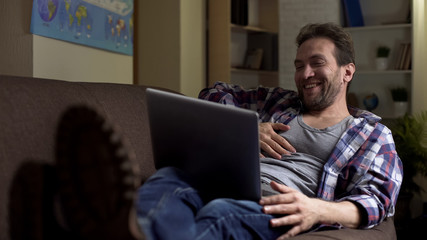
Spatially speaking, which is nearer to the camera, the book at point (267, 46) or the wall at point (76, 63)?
the wall at point (76, 63)

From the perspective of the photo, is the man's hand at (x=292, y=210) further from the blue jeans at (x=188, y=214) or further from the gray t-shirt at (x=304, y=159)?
the gray t-shirt at (x=304, y=159)

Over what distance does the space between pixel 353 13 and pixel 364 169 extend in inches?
124

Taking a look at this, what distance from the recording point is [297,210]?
1.58m

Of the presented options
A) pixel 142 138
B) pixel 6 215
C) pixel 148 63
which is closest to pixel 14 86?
pixel 6 215

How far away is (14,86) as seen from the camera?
60.6 inches

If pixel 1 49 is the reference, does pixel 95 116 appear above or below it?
below

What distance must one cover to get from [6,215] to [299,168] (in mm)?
1051

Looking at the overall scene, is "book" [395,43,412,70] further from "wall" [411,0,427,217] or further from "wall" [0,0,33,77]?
"wall" [0,0,33,77]

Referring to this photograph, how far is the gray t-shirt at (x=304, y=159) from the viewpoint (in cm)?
193

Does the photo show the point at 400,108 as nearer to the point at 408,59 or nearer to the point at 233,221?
the point at 408,59

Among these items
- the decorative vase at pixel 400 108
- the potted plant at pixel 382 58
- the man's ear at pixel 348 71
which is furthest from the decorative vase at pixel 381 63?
the man's ear at pixel 348 71

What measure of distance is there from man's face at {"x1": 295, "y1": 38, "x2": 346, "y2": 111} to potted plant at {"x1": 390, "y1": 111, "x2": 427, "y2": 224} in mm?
2010

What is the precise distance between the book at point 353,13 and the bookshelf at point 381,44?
58 mm

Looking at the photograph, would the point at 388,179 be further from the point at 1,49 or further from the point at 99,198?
the point at 1,49
